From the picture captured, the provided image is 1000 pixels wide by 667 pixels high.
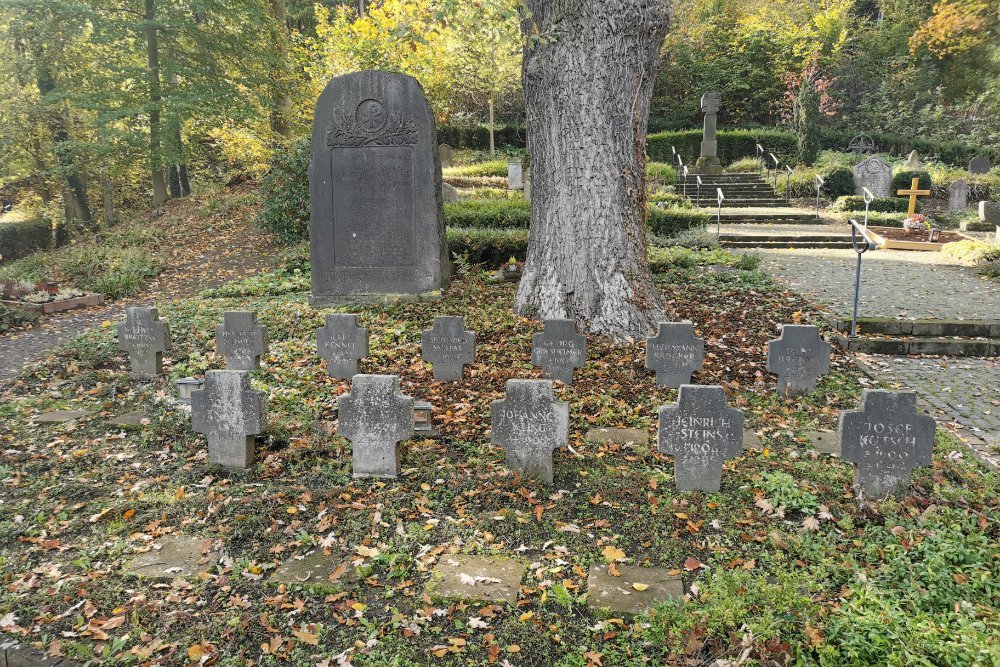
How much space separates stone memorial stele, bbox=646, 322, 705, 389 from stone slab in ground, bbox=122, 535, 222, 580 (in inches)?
167

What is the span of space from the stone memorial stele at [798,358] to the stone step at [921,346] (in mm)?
1885

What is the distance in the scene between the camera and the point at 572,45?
7809mm

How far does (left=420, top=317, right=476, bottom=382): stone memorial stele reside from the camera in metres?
7.14

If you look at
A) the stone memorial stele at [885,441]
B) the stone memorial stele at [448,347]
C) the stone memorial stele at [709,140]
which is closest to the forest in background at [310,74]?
the stone memorial stele at [709,140]

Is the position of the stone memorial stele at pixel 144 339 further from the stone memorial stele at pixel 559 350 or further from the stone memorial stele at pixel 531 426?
the stone memorial stele at pixel 531 426

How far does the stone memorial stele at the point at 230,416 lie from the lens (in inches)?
210

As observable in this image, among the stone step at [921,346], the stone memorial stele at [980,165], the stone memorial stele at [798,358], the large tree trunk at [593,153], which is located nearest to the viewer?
the stone memorial stele at [798,358]

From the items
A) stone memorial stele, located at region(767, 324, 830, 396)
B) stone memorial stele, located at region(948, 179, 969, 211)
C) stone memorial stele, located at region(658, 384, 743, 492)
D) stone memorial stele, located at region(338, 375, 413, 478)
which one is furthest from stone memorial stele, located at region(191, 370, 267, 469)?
stone memorial stele, located at region(948, 179, 969, 211)

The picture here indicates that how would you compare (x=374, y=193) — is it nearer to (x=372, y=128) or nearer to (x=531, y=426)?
(x=372, y=128)

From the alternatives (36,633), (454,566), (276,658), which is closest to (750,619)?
(454,566)

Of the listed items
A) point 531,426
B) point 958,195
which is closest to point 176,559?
point 531,426

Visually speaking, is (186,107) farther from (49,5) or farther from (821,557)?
(821,557)

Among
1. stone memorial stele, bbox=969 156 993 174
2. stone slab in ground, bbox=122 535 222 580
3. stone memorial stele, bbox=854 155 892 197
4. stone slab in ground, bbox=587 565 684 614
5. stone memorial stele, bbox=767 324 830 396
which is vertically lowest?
stone slab in ground, bbox=122 535 222 580

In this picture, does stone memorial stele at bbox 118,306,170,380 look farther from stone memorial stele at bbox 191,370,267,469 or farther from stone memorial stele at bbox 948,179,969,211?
stone memorial stele at bbox 948,179,969,211
